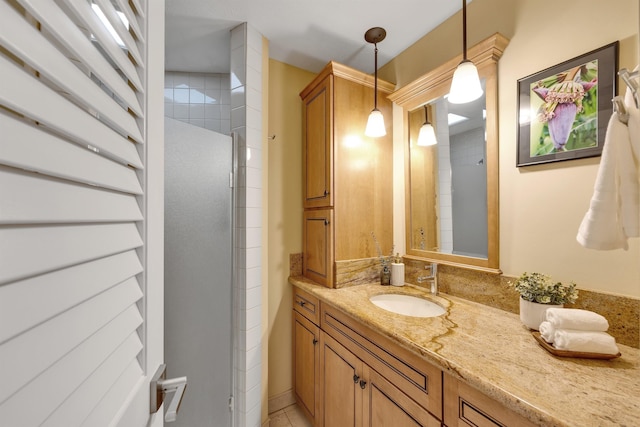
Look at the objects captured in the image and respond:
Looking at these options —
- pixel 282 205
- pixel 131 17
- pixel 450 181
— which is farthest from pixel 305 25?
pixel 131 17

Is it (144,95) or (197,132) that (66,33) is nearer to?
(144,95)

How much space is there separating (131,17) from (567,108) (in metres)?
1.44

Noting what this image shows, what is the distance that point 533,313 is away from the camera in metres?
0.98

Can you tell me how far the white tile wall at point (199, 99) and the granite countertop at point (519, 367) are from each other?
1.86 meters

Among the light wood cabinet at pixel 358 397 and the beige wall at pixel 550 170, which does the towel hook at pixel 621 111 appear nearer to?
the beige wall at pixel 550 170

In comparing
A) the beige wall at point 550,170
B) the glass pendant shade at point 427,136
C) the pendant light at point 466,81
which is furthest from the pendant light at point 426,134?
the pendant light at point 466,81

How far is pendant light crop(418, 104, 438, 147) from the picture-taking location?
1.60m

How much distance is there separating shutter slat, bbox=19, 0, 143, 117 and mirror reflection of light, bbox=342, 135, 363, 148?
4.40ft

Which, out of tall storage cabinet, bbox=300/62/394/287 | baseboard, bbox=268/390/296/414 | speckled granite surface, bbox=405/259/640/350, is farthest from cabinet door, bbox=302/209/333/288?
baseboard, bbox=268/390/296/414

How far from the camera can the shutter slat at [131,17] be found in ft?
1.46

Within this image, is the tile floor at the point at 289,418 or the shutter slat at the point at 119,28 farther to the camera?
the tile floor at the point at 289,418

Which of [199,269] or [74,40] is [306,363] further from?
[74,40]

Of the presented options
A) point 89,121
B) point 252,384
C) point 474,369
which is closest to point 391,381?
point 474,369

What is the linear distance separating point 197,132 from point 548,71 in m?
1.61
